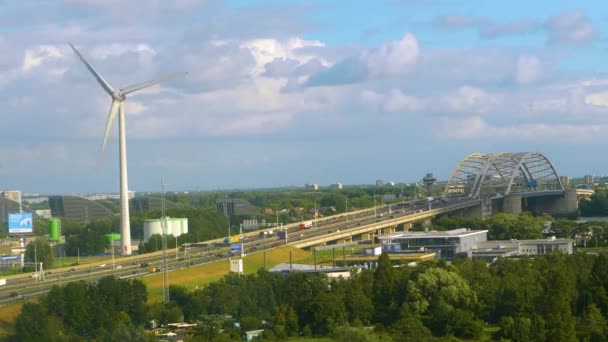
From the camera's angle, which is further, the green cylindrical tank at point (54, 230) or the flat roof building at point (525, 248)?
the green cylindrical tank at point (54, 230)

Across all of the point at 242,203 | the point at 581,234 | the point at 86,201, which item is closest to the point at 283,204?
the point at 242,203

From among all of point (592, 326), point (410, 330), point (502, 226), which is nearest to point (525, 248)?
point (502, 226)

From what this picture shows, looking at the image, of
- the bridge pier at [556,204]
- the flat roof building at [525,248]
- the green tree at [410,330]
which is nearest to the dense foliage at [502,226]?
the flat roof building at [525,248]

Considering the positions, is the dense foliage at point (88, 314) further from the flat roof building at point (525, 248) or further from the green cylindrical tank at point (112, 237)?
the green cylindrical tank at point (112, 237)

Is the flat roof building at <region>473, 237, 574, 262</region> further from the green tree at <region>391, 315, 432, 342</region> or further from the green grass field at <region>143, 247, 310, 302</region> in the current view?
the green tree at <region>391, 315, 432, 342</region>

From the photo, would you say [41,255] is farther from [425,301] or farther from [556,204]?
[556,204]

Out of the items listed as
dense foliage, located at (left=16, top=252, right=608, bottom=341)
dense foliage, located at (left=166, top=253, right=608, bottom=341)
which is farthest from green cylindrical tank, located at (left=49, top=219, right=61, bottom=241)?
dense foliage, located at (left=16, top=252, right=608, bottom=341)
